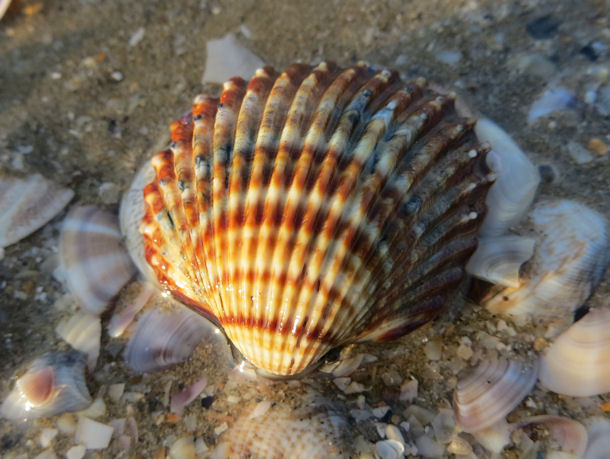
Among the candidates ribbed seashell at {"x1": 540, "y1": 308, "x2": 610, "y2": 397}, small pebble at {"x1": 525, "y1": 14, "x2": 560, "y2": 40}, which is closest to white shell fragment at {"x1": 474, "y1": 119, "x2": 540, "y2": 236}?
ribbed seashell at {"x1": 540, "y1": 308, "x2": 610, "y2": 397}

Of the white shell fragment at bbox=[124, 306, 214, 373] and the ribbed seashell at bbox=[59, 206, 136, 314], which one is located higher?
the ribbed seashell at bbox=[59, 206, 136, 314]

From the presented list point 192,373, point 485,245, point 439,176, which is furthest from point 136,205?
point 485,245

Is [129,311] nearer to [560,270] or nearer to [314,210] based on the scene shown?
[314,210]

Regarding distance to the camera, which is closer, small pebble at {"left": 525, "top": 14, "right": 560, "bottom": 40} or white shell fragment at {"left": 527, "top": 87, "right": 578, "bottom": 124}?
white shell fragment at {"left": 527, "top": 87, "right": 578, "bottom": 124}

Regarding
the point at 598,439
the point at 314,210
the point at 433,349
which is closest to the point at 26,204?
the point at 314,210

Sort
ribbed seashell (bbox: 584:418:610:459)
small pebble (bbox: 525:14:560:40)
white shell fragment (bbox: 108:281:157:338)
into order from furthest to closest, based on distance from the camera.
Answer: small pebble (bbox: 525:14:560:40) → white shell fragment (bbox: 108:281:157:338) → ribbed seashell (bbox: 584:418:610:459)

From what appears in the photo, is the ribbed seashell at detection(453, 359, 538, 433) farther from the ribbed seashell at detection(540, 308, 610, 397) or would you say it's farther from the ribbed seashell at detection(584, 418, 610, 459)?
the ribbed seashell at detection(584, 418, 610, 459)
